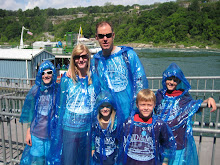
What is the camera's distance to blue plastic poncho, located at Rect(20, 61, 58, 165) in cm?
261

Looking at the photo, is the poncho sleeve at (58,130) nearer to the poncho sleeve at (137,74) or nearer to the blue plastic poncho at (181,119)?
the poncho sleeve at (137,74)

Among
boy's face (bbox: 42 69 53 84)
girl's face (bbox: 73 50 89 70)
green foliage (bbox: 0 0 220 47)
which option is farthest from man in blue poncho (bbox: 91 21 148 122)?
green foliage (bbox: 0 0 220 47)

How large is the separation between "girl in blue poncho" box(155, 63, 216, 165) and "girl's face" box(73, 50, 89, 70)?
0.91 meters

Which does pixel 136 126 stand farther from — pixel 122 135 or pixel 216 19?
pixel 216 19

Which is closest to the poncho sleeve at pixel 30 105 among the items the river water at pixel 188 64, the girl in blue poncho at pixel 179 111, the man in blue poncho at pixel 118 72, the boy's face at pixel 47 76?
the boy's face at pixel 47 76

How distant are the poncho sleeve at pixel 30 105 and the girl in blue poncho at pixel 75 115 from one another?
42cm

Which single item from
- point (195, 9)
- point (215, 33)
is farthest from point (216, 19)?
point (195, 9)

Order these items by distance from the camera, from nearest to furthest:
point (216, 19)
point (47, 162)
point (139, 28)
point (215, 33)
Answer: point (47, 162)
point (215, 33)
point (216, 19)
point (139, 28)

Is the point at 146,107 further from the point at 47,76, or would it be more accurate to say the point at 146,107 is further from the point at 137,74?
the point at 47,76

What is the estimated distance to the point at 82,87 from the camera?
241 cm

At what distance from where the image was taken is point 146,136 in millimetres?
2100

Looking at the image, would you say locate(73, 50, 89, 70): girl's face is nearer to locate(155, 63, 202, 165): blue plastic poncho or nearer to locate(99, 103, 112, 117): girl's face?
locate(99, 103, 112, 117): girl's face

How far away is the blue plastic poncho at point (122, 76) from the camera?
2.40 m

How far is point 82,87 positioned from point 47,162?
97cm
